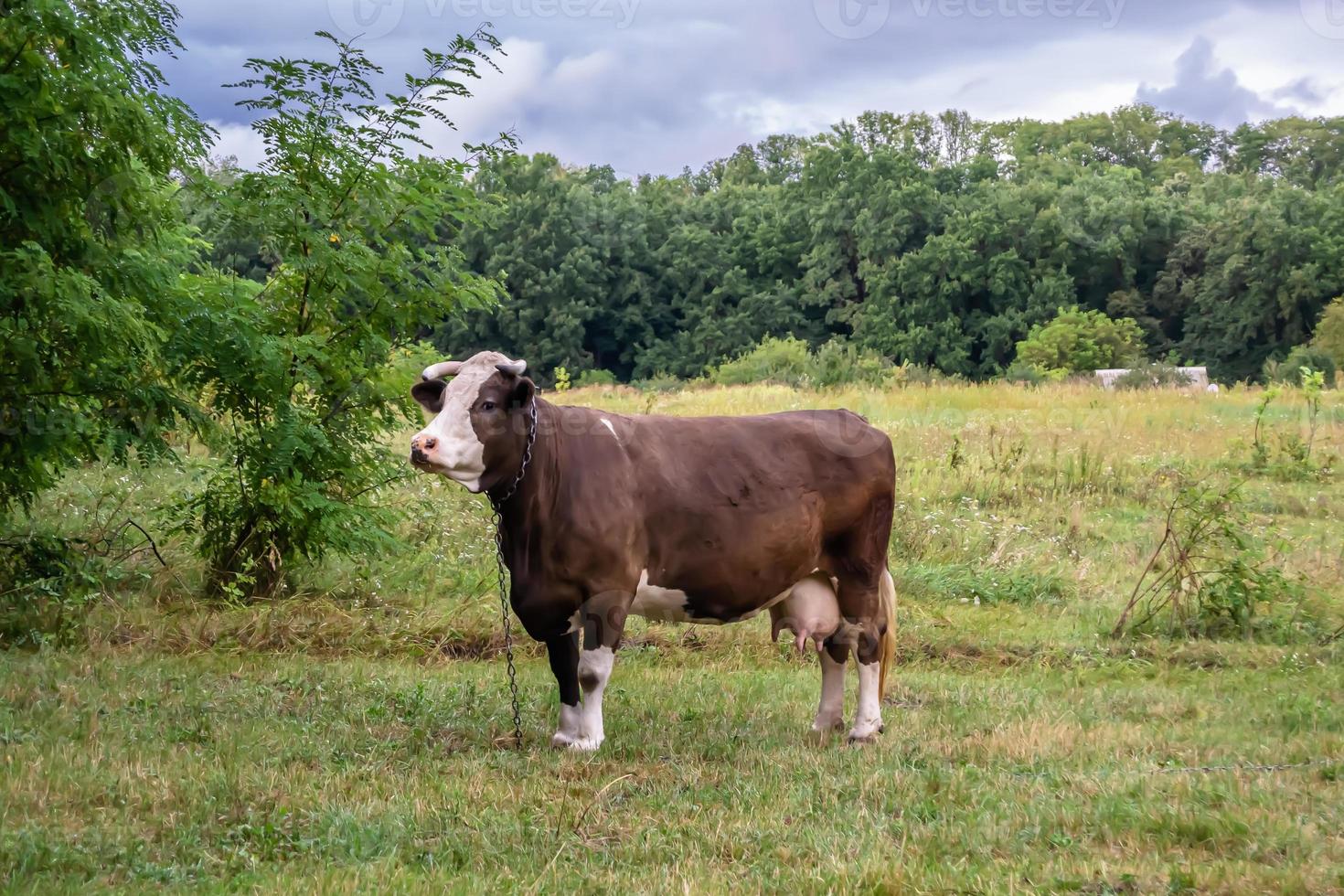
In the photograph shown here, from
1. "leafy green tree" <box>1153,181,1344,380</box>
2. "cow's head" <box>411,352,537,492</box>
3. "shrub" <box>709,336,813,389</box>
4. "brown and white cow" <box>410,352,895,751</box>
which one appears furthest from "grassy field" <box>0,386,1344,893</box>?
"leafy green tree" <box>1153,181,1344,380</box>

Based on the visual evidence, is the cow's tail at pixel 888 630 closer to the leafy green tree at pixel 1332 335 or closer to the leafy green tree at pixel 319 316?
the leafy green tree at pixel 319 316

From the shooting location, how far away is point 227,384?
9.98 meters

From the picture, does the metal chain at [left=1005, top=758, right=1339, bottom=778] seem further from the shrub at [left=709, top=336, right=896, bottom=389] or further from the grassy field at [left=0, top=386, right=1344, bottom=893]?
the shrub at [left=709, top=336, right=896, bottom=389]

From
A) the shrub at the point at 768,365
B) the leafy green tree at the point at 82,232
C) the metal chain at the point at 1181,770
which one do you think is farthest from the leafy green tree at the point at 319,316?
the shrub at the point at 768,365

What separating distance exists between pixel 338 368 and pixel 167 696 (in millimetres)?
3329

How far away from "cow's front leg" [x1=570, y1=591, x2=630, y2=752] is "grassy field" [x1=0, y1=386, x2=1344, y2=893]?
18cm

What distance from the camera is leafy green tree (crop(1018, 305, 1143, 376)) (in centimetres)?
5331

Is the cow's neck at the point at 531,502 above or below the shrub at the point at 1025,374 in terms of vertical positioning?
above

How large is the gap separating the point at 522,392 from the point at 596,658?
1.54m

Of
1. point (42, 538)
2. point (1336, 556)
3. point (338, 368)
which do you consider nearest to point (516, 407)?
point (338, 368)

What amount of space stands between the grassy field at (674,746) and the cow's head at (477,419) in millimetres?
1516

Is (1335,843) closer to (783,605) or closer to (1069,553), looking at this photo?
(783,605)

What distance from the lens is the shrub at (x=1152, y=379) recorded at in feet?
114

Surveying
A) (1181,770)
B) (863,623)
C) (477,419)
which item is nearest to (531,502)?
(477,419)
